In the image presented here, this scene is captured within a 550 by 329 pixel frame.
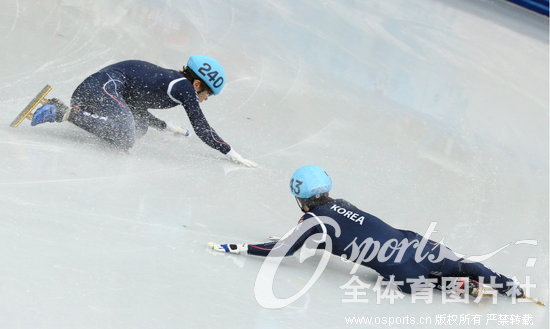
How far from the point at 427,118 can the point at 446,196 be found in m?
2.22

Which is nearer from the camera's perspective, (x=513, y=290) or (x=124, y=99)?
(x=513, y=290)

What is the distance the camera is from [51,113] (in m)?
5.59

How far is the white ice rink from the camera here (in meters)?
3.83

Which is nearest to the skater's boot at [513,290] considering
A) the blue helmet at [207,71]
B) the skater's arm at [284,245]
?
the skater's arm at [284,245]

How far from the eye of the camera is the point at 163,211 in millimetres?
4828

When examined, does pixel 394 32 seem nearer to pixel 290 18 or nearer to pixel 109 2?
pixel 290 18

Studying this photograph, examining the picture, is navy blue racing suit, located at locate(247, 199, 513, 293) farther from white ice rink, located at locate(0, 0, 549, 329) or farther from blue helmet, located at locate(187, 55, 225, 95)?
blue helmet, located at locate(187, 55, 225, 95)

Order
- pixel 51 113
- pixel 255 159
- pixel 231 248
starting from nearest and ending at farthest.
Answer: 1. pixel 231 248
2. pixel 51 113
3. pixel 255 159

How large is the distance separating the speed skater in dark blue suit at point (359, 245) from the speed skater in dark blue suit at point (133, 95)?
1477 mm

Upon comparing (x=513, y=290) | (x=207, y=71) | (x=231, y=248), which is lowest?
(x=231, y=248)

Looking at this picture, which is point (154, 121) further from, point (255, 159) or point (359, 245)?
point (359, 245)

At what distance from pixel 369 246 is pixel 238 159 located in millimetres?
1709

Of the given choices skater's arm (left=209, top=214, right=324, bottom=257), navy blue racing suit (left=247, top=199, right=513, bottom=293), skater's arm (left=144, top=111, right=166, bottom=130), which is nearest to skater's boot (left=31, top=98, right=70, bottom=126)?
skater's arm (left=144, top=111, right=166, bottom=130)

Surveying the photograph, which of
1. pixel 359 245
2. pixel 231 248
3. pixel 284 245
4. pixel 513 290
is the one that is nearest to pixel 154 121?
pixel 231 248
